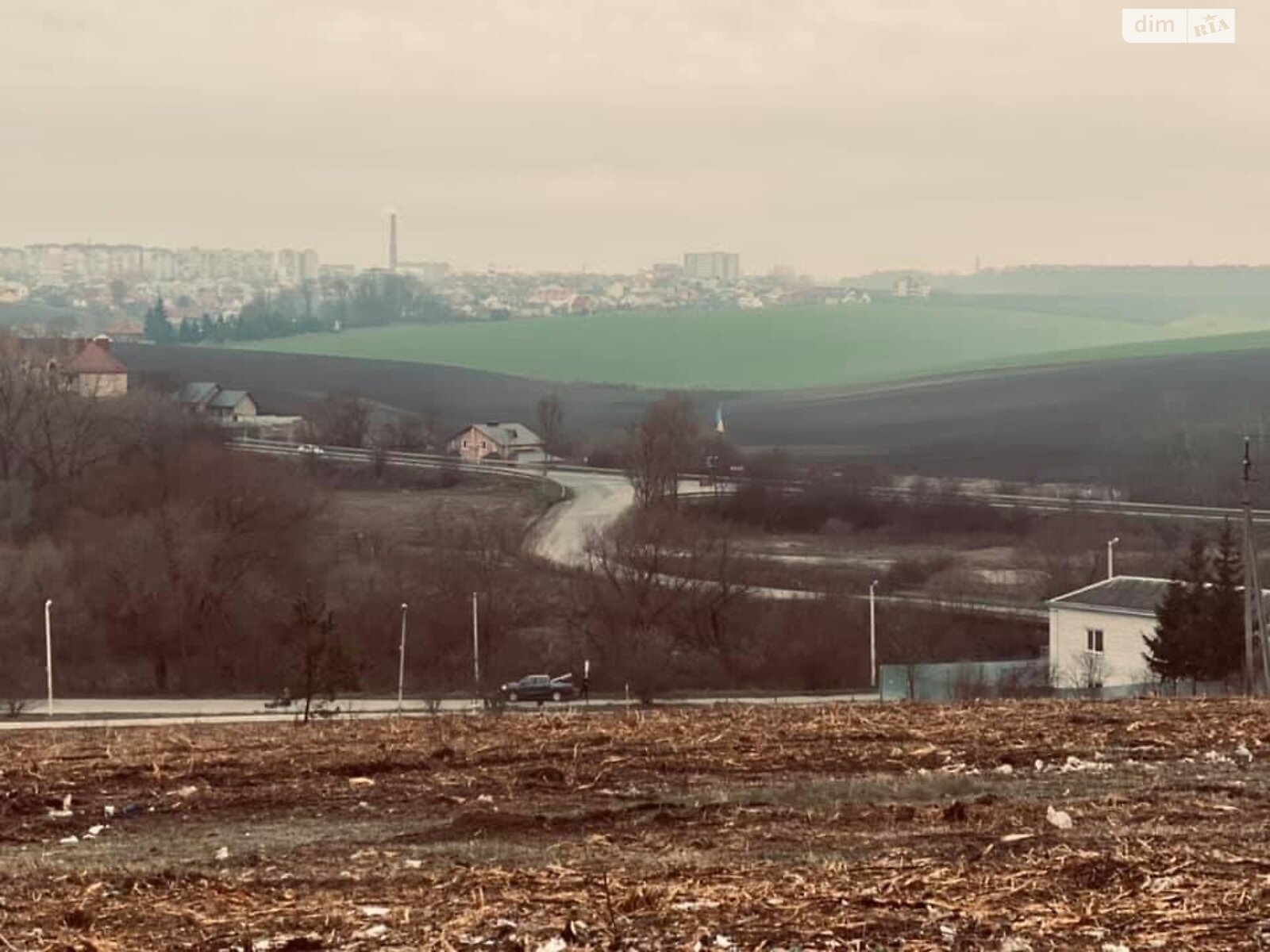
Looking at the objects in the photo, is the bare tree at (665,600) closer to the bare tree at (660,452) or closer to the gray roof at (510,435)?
the bare tree at (660,452)

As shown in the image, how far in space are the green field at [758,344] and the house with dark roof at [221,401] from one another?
1510 inches

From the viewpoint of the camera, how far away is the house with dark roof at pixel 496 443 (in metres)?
78.8

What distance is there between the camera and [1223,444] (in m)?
75.0

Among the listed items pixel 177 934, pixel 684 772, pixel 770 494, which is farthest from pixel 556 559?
pixel 177 934

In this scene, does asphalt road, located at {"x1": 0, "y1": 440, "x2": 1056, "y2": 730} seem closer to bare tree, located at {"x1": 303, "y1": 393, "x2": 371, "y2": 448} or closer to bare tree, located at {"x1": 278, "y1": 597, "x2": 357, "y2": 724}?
bare tree, located at {"x1": 278, "y1": 597, "x2": 357, "y2": 724}

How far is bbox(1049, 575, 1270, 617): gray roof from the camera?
29359 millimetres

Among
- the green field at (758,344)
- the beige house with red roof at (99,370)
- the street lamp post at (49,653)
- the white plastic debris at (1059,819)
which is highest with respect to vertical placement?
the green field at (758,344)

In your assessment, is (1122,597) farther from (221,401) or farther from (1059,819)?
(221,401)

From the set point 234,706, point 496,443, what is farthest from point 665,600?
point 496,443

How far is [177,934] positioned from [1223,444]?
243 feet

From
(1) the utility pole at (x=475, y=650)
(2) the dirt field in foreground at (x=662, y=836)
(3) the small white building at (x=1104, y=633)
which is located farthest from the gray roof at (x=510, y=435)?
(2) the dirt field in foreground at (x=662, y=836)

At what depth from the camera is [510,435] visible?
8169 cm

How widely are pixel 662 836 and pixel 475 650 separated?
24.9 meters

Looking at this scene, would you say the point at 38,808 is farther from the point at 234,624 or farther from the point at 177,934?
the point at 234,624
